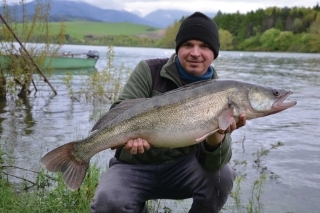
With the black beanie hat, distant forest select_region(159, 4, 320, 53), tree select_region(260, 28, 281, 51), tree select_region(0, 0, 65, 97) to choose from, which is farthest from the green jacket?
tree select_region(260, 28, 281, 51)

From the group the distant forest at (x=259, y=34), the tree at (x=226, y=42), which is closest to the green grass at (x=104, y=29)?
the distant forest at (x=259, y=34)

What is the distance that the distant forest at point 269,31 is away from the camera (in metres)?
84.7

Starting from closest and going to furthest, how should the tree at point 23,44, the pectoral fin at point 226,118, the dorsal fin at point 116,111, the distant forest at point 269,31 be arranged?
the pectoral fin at point 226,118 → the dorsal fin at point 116,111 → the tree at point 23,44 → the distant forest at point 269,31

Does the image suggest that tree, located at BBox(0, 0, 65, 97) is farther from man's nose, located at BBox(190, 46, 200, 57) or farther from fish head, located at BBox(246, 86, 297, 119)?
fish head, located at BBox(246, 86, 297, 119)

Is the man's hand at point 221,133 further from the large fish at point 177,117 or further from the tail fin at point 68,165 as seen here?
the tail fin at point 68,165

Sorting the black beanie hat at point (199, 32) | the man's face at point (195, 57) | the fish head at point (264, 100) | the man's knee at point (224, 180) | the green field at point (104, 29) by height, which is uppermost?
the black beanie hat at point (199, 32)

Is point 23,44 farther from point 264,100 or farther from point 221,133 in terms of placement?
point 264,100

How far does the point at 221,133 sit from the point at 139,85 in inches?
37.3

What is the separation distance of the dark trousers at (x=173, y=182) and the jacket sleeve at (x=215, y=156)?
81 mm

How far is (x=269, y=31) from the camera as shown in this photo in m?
93.2

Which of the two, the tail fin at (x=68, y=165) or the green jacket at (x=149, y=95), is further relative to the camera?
the green jacket at (x=149, y=95)

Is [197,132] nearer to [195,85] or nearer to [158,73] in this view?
[195,85]

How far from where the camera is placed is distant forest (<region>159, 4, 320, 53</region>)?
278 ft

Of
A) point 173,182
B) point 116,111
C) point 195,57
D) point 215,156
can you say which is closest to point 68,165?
point 116,111
